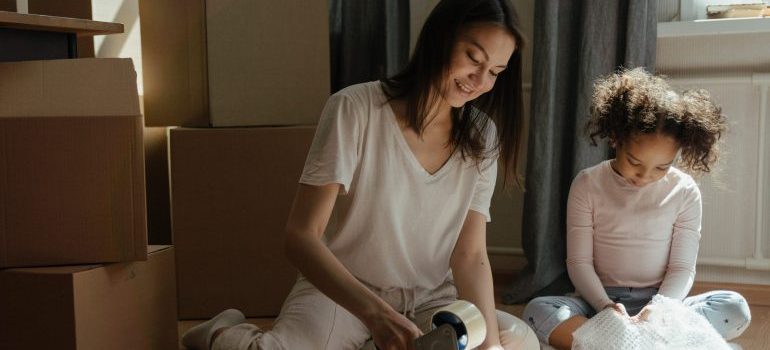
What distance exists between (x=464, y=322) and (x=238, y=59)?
119cm

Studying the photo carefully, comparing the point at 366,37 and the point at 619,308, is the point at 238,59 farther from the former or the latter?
the point at 619,308

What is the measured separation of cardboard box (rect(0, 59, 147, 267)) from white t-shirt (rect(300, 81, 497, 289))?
0.34m

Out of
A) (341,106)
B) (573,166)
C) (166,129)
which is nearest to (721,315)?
(573,166)

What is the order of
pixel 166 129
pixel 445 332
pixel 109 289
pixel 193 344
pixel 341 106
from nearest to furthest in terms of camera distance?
pixel 445 332, pixel 341 106, pixel 109 289, pixel 193 344, pixel 166 129

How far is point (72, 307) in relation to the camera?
Result: 144 cm

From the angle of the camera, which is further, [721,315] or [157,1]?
[157,1]

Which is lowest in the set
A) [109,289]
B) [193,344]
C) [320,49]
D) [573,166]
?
[193,344]

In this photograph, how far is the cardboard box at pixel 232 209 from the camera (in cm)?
210

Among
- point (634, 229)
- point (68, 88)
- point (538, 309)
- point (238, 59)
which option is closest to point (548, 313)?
point (538, 309)

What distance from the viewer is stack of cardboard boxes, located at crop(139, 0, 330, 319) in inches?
82.7

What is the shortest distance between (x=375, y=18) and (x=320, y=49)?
34 cm

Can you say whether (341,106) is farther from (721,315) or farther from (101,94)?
(721,315)

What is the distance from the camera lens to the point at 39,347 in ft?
4.81

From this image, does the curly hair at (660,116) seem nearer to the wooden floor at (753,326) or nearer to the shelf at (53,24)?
the wooden floor at (753,326)
